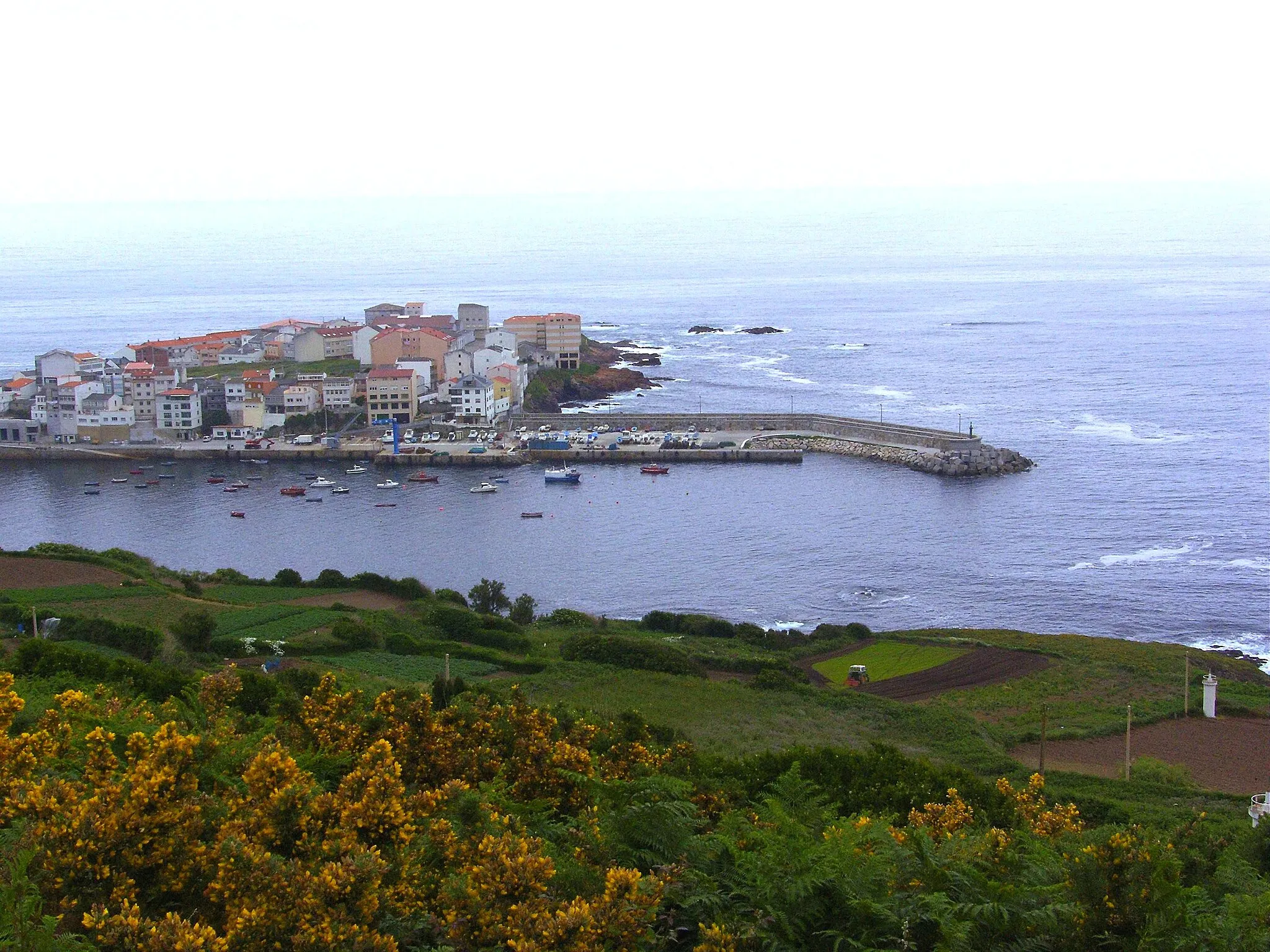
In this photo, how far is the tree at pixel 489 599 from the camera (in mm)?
17344

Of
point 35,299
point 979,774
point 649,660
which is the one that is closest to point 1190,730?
point 979,774

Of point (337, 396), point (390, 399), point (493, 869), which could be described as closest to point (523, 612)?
point (493, 869)

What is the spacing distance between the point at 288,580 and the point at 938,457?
47.8 feet

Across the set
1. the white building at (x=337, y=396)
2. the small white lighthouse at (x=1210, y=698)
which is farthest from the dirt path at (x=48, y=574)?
the white building at (x=337, y=396)

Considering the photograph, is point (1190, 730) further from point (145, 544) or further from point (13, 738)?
point (145, 544)

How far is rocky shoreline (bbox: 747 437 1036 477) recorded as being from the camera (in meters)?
26.3

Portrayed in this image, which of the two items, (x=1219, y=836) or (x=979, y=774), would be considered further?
(x=979, y=774)

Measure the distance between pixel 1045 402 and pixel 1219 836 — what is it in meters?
28.5

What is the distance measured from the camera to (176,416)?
106 feet

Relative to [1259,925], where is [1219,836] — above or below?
below

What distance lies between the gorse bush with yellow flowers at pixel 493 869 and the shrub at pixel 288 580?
1233cm

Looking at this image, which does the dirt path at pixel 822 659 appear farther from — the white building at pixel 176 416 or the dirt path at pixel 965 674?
the white building at pixel 176 416

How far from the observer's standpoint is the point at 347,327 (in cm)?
4088

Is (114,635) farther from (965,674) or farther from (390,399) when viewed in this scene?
(390,399)
